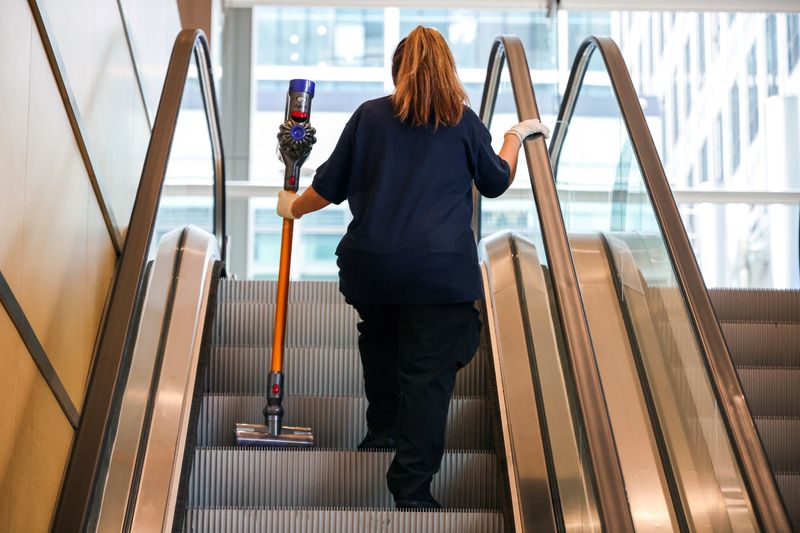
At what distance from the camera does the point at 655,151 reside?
3846mm

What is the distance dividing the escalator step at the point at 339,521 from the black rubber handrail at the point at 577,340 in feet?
2.51

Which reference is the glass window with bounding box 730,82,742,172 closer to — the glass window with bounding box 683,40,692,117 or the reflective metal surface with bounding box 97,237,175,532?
the glass window with bounding box 683,40,692,117

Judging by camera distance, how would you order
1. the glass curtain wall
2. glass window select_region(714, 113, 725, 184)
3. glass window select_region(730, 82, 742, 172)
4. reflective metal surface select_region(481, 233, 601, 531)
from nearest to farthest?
reflective metal surface select_region(481, 233, 601, 531) < the glass curtain wall < glass window select_region(730, 82, 742, 172) < glass window select_region(714, 113, 725, 184)

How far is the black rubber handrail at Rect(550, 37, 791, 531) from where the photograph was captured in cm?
264

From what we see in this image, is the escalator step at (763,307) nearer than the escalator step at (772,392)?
No

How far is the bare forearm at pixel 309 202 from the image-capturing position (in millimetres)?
3871

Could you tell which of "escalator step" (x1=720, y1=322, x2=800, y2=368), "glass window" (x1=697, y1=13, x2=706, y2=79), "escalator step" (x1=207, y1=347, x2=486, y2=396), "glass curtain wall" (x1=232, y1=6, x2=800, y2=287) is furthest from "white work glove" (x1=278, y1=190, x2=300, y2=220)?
"glass window" (x1=697, y1=13, x2=706, y2=79)

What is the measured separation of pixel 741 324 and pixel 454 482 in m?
1.81

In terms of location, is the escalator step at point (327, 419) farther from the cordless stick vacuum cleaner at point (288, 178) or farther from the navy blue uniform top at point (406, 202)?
the navy blue uniform top at point (406, 202)

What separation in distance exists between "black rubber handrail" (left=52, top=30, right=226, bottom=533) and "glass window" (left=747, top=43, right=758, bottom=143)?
7353 mm

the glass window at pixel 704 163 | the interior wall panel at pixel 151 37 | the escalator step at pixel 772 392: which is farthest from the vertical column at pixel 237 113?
the escalator step at pixel 772 392

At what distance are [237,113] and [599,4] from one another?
3.30 m

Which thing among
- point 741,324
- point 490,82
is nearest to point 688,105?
point 490,82

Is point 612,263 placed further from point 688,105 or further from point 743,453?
point 688,105
